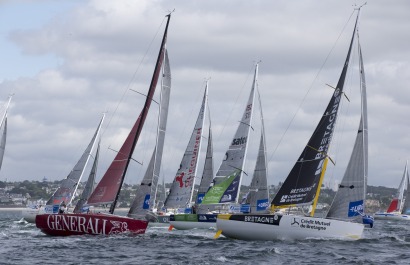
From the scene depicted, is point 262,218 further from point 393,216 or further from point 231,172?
point 393,216

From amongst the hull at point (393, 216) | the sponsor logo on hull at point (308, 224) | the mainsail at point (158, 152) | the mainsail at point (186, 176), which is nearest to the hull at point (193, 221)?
the mainsail at point (158, 152)

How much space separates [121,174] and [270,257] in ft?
39.8

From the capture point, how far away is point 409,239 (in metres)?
45.2

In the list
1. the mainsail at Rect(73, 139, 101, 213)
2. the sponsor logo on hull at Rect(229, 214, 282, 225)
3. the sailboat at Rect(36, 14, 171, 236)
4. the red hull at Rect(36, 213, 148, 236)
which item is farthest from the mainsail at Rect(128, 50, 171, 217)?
the mainsail at Rect(73, 139, 101, 213)

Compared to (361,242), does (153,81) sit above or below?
above

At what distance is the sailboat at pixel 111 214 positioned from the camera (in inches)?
1533

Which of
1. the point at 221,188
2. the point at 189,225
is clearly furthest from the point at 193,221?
the point at 221,188

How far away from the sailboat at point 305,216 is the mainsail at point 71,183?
27.8 metres

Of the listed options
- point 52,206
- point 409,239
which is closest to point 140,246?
point 409,239

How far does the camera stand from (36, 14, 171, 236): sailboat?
3894cm

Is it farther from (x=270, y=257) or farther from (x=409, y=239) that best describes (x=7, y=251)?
(x=409, y=239)

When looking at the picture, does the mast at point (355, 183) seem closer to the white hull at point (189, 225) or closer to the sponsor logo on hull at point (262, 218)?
the sponsor logo on hull at point (262, 218)

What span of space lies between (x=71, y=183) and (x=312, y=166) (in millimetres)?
29580

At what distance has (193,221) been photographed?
49.5m
